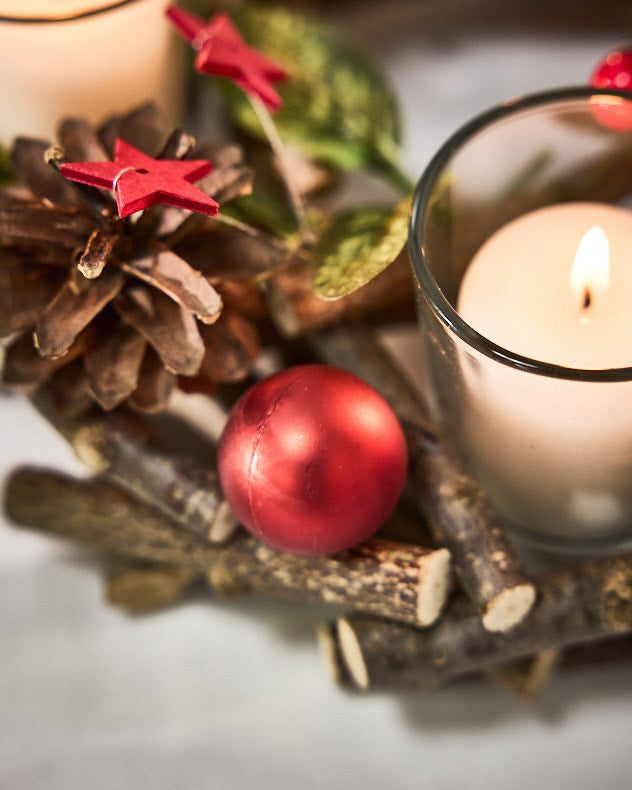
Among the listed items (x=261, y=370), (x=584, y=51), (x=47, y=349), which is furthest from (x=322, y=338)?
(x=584, y=51)

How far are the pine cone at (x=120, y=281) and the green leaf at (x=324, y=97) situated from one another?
0.45 ft

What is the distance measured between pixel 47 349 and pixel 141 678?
0.20 metres

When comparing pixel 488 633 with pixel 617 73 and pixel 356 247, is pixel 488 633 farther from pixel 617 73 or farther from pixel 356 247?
pixel 617 73

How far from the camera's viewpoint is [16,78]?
0.47 m

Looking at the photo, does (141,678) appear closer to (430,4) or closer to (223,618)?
(223,618)

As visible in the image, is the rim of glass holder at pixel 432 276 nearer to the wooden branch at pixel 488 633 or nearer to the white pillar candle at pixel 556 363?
the white pillar candle at pixel 556 363

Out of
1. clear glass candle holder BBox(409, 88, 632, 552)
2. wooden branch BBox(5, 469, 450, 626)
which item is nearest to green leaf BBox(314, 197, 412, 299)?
clear glass candle holder BBox(409, 88, 632, 552)

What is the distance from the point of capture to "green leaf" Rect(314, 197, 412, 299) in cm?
37

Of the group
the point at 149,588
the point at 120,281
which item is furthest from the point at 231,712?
the point at 120,281

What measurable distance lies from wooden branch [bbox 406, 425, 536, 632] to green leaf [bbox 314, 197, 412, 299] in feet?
0.30

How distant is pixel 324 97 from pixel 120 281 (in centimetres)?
24

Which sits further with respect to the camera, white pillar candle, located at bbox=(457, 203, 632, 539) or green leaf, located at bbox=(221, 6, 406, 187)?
green leaf, located at bbox=(221, 6, 406, 187)

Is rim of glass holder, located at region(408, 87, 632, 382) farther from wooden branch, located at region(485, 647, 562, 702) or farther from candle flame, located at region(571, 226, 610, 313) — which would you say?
wooden branch, located at region(485, 647, 562, 702)

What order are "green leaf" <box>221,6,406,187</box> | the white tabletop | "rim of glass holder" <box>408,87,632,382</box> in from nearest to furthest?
1. "rim of glass holder" <box>408,87,632,382</box>
2. the white tabletop
3. "green leaf" <box>221,6,406,187</box>
